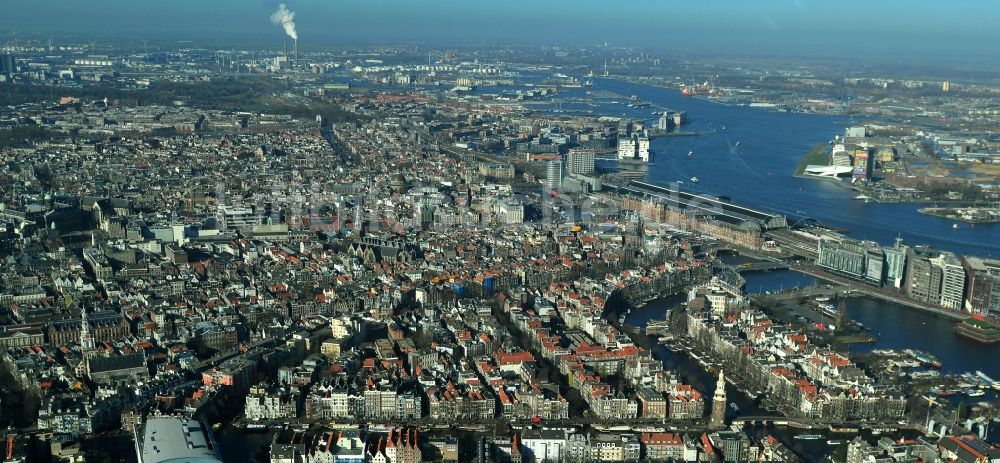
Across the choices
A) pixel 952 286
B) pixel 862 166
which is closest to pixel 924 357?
pixel 952 286

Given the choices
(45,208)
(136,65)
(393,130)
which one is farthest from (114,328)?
(136,65)

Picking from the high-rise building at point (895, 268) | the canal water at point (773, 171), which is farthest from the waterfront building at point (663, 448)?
the canal water at point (773, 171)

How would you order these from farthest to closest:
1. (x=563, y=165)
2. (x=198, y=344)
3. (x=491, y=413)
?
1. (x=563, y=165)
2. (x=198, y=344)
3. (x=491, y=413)

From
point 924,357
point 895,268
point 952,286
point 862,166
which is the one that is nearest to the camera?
point 924,357

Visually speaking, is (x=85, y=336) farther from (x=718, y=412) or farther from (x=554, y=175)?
(x=554, y=175)

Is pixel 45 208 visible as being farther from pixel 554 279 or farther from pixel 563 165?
pixel 563 165

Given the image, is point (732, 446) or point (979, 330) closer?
point (732, 446)

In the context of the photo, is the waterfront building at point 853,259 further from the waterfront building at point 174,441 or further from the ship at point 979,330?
the waterfront building at point 174,441
